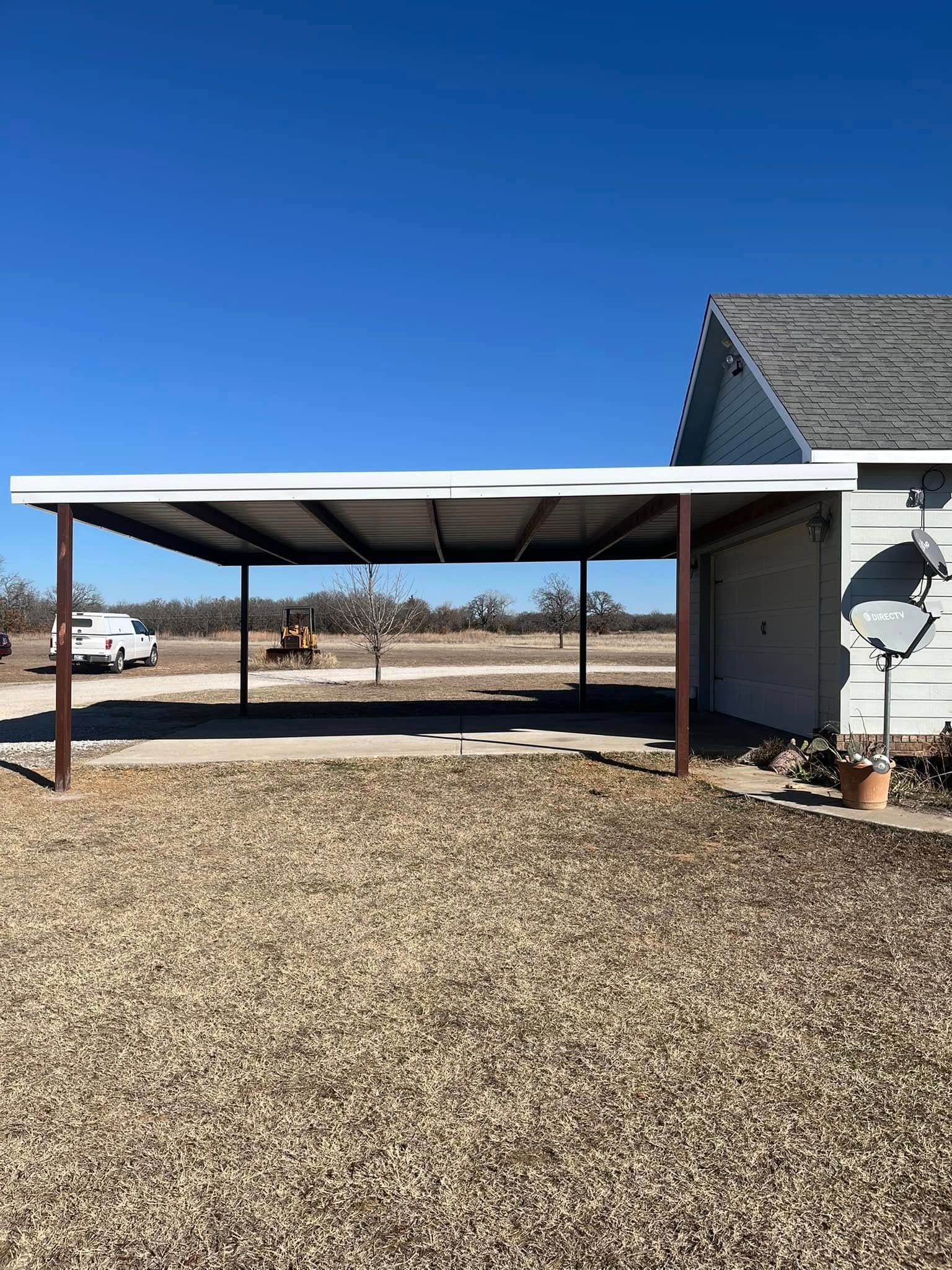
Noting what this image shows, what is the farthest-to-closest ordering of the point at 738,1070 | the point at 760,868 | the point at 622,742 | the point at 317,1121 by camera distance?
the point at 622,742, the point at 760,868, the point at 738,1070, the point at 317,1121

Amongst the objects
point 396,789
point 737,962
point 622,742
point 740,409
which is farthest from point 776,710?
point 737,962

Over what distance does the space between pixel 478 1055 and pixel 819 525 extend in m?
7.52

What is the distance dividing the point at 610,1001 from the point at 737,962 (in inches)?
32.2

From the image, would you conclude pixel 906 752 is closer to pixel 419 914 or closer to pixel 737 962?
pixel 737 962

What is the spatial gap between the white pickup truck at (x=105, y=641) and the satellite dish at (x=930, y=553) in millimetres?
21241

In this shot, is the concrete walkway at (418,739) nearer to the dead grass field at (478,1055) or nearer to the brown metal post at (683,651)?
the brown metal post at (683,651)

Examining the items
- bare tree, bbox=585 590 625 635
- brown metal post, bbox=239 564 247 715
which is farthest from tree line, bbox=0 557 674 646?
brown metal post, bbox=239 564 247 715

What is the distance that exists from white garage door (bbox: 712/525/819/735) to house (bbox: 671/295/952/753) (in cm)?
3

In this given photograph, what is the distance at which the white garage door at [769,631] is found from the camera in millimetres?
9914

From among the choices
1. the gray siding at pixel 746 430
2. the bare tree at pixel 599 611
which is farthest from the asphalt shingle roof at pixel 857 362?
the bare tree at pixel 599 611

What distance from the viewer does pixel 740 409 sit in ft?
39.7

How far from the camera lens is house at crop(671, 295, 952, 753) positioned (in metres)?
8.90

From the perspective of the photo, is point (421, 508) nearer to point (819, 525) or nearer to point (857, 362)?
point (819, 525)

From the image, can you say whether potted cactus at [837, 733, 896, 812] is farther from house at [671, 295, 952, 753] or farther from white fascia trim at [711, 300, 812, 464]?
white fascia trim at [711, 300, 812, 464]
